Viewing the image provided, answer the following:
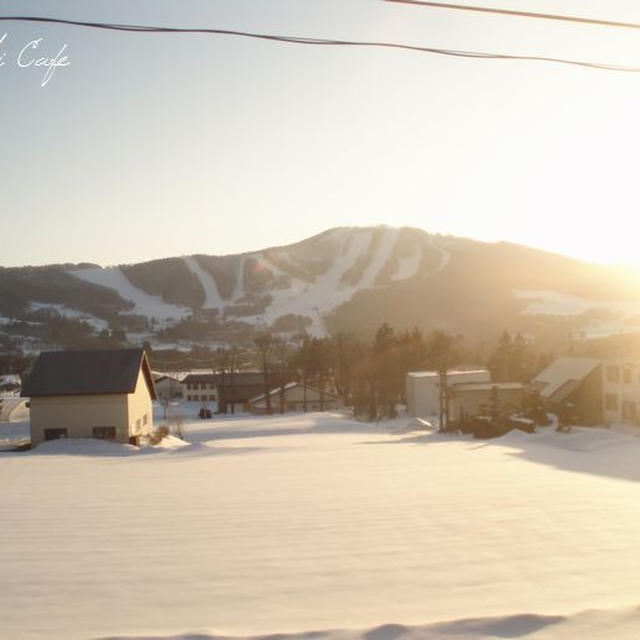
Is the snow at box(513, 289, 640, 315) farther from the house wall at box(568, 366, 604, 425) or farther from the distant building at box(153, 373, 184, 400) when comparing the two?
the house wall at box(568, 366, 604, 425)

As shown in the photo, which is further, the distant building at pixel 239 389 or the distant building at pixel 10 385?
the distant building at pixel 10 385

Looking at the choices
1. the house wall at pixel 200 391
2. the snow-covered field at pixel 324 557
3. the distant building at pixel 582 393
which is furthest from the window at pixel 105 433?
the house wall at pixel 200 391

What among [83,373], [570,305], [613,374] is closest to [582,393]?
[613,374]

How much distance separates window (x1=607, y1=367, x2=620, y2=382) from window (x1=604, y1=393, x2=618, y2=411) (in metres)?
0.71

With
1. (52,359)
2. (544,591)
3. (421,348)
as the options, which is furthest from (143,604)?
(421,348)

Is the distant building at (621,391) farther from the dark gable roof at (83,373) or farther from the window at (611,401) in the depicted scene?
the dark gable roof at (83,373)

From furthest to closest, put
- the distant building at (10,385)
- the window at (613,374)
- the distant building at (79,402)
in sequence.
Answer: the distant building at (10,385) < the window at (613,374) < the distant building at (79,402)

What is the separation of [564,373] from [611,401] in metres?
4.15

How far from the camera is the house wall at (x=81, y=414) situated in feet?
84.4

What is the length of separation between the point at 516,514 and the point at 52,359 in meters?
22.3

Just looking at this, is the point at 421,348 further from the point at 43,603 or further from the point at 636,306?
the point at 636,306

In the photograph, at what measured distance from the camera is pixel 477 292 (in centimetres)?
19512

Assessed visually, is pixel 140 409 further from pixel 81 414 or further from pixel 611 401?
pixel 611 401

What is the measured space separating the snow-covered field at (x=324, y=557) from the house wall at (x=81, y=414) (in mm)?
13433
